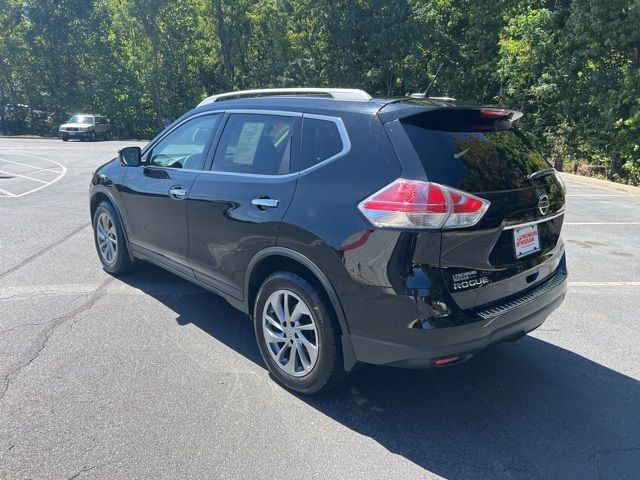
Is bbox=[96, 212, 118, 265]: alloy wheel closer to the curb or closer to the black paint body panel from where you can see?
the black paint body panel

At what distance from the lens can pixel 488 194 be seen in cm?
278

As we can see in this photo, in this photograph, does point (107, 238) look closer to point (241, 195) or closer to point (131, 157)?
point (131, 157)

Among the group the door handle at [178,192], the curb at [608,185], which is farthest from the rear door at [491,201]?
the curb at [608,185]

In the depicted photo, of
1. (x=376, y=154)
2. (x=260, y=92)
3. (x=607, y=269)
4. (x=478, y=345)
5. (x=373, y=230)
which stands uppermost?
(x=260, y=92)

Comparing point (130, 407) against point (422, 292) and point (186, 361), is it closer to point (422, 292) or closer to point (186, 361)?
point (186, 361)

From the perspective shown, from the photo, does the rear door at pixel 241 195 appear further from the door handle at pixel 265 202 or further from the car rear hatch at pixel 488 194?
the car rear hatch at pixel 488 194

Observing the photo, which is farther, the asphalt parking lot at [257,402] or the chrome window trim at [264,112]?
the chrome window trim at [264,112]

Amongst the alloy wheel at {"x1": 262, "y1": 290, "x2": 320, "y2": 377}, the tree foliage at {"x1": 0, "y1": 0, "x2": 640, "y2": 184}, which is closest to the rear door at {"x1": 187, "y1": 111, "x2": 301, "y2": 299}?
the alloy wheel at {"x1": 262, "y1": 290, "x2": 320, "y2": 377}

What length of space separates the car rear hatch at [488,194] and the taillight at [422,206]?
48 millimetres

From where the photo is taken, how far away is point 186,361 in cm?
366

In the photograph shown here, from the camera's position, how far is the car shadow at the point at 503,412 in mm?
2664

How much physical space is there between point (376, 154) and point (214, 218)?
144cm

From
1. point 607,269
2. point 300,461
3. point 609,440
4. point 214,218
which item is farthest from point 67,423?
point 607,269

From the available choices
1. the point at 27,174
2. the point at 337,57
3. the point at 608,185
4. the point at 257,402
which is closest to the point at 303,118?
the point at 257,402
